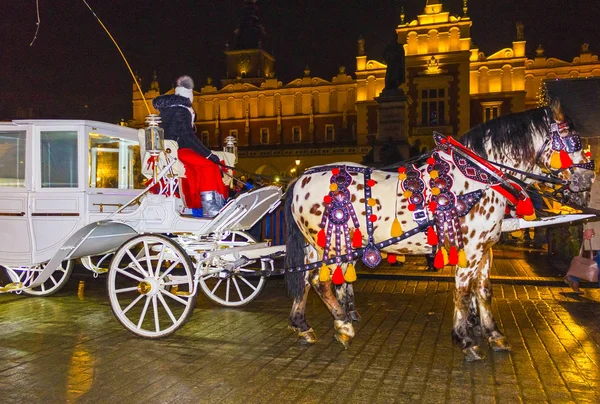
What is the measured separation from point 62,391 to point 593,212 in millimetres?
4756

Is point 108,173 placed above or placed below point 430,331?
above

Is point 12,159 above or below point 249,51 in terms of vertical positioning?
below

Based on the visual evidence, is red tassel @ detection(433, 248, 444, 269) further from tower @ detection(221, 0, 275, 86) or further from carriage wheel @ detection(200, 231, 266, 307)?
tower @ detection(221, 0, 275, 86)

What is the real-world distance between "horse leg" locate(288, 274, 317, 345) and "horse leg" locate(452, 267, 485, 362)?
1.34 metres

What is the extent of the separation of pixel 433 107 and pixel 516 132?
41.8 meters

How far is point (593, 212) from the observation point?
532 cm

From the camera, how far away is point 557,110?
199 inches

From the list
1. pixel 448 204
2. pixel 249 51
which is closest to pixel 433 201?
pixel 448 204

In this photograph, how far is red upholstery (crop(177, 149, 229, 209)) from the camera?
6.04m

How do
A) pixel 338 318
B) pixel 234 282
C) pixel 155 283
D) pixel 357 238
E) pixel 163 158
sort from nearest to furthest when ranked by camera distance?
pixel 357 238 < pixel 338 318 < pixel 155 283 < pixel 163 158 < pixel 234 282

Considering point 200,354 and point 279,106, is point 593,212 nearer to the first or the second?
point 200,354

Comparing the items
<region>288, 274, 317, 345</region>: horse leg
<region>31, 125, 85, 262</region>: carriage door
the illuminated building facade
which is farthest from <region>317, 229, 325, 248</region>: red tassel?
the illuminated building facade

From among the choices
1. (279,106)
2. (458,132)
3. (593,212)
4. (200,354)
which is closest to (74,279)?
(200,354)

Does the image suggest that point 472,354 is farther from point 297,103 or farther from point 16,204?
point 297,103
